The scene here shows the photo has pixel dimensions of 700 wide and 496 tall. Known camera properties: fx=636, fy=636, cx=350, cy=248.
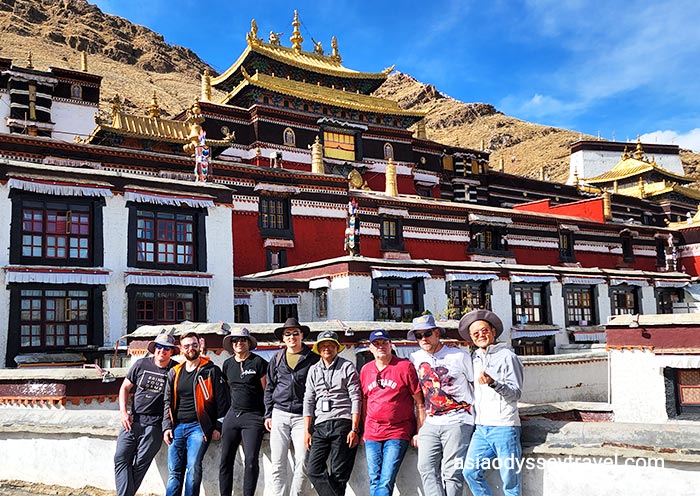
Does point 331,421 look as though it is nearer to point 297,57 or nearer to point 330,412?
point 330,412

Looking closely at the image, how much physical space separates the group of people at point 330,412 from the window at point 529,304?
21.0 m

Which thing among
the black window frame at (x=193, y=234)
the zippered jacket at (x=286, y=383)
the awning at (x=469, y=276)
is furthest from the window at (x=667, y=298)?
the zippered jacket at (x=286, y=383)

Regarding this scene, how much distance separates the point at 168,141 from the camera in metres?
33.2

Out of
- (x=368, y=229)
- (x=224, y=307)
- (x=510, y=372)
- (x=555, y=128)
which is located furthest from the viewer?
(x=555, y=128)

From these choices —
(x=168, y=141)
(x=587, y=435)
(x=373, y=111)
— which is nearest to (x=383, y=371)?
(x=587, y=435)

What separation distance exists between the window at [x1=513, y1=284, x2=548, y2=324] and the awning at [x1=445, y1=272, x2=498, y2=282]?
1.51 meters

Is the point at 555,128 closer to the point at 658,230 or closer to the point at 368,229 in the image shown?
the point at 658,230

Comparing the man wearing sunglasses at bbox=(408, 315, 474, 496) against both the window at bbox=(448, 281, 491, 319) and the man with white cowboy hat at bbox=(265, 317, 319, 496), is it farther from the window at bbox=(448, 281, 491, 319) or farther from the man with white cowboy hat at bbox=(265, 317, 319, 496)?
the window at bbox=(448, 281, 491, 319)

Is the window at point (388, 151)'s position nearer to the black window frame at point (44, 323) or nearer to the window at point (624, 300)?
the window at point (624, 300)

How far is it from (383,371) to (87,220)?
15604 mm

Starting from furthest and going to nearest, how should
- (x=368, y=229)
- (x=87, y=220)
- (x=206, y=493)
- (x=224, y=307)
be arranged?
(x=368, y=229) < (x=224, y=307) < (x=87, y=220) < (x=206, y=493)

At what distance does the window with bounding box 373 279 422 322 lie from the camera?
2328cm

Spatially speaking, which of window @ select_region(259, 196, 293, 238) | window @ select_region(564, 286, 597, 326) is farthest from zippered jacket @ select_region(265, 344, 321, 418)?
window @ select_region(564, 286, 597, 326)

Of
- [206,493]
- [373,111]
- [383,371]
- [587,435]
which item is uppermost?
[373,111]
